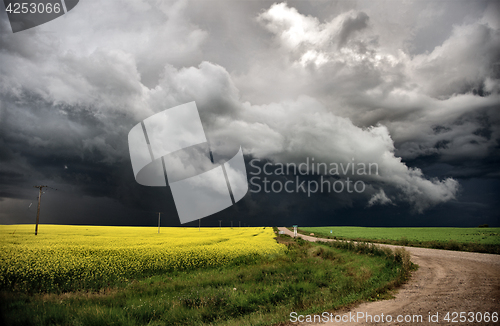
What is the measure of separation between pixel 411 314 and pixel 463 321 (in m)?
1.07

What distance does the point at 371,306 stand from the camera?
7.29 meters

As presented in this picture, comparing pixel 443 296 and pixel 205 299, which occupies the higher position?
pixel 443 296

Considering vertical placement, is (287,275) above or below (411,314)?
below

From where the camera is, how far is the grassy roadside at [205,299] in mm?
7316

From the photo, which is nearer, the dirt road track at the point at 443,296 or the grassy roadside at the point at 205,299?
the dirt road track at the point at 443,296

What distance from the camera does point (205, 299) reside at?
9.30 m

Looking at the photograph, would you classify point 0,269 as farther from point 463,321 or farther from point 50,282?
point 463,321

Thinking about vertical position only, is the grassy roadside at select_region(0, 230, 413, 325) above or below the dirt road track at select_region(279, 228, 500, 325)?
below

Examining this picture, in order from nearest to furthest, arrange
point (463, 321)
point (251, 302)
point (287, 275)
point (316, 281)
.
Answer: point (463, 321), point (251, 302), point (316, 281), point (287, 275)

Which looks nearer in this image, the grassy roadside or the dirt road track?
the dirt road track

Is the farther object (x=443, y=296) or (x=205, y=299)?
(x=205, y=299)

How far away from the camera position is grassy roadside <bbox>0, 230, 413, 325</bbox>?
7.32 m

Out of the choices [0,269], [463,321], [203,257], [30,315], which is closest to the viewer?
[463,321]

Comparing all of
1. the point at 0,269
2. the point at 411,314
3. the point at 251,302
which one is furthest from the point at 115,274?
the point at 411,314
